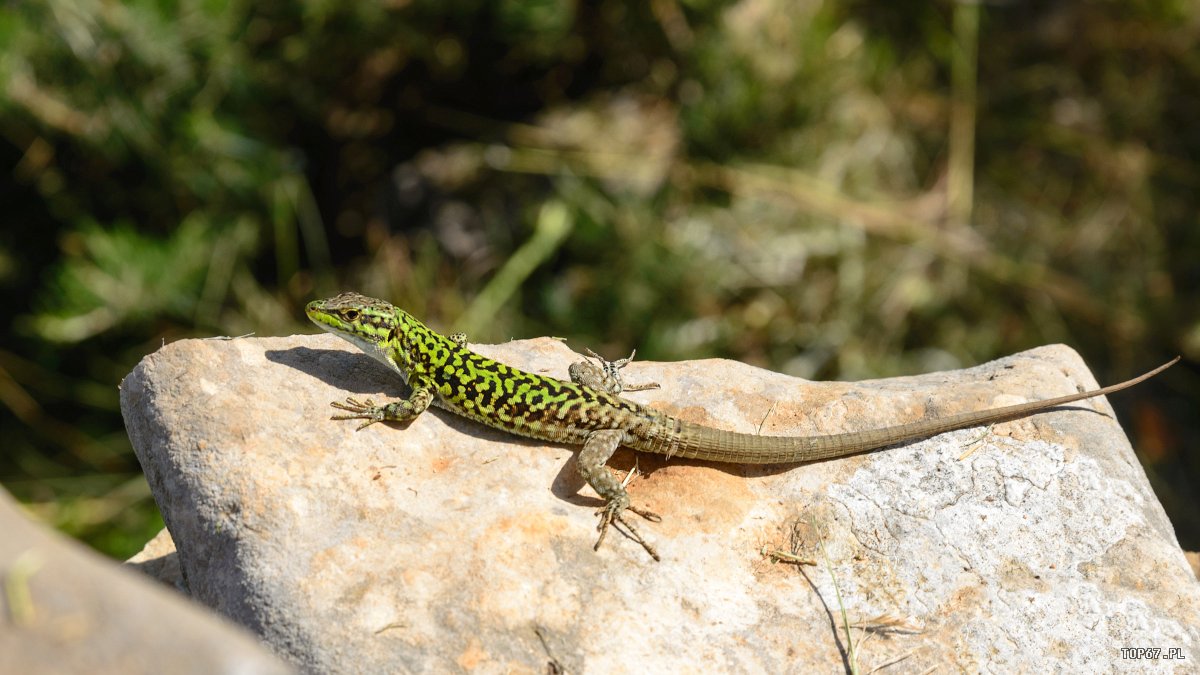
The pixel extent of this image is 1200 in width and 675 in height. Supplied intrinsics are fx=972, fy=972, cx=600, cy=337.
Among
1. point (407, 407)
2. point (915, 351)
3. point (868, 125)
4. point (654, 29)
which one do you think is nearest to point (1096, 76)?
point (868, 125)

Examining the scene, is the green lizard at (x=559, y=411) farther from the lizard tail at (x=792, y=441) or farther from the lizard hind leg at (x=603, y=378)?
the lizard hind leg at (x=603, y=378)

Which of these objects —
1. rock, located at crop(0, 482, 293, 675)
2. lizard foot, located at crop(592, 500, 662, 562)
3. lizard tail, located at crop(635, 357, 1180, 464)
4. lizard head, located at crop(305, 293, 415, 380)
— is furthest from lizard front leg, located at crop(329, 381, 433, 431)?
rock, located at crop(0, 482, 293, 675)

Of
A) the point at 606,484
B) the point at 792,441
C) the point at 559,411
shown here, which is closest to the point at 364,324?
the point at 559,411

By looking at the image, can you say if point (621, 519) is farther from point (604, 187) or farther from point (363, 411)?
point (604, 187)

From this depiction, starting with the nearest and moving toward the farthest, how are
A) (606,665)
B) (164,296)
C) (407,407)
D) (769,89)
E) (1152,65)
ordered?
(606,665), (407,407), (164,296), (769,89), (1152,65)

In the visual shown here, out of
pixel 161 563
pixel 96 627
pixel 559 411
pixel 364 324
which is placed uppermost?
pixel 96 627

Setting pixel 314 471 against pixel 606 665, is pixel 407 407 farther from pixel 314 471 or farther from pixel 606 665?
pixel 606 665

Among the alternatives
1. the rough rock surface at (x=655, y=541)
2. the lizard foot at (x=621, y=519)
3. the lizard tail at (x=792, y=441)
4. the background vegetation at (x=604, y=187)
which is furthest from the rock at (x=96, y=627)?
the background vegetation at (x=604, y=187)
